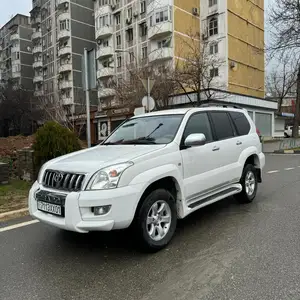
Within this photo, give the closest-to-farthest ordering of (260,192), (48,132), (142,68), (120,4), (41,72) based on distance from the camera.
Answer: (260,192), (48,132), (142,68), (120,4), (41,72)

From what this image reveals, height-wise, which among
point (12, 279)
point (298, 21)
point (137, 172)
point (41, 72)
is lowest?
point (12, 279)

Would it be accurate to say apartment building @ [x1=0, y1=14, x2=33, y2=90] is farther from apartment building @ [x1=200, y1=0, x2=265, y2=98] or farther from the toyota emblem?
the toyota emblem

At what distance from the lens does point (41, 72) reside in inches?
2507

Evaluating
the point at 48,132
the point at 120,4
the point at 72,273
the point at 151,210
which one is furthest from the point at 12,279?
the point at 120,4

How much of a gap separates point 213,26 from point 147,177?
37101 millimetres

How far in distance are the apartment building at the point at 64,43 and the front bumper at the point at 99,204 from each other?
47256 millimetres

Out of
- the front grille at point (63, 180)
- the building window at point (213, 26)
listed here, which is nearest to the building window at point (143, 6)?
the building window at point (213, 26)

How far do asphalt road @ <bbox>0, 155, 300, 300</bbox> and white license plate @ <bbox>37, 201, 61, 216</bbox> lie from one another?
59 centimetres

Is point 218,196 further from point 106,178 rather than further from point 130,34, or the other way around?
point 130,34

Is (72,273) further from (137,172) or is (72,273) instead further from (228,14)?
(228,14)

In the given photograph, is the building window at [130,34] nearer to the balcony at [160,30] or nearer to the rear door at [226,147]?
the balcony at [160,30]

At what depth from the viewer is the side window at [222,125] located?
543cm

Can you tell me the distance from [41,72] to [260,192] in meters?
63.6

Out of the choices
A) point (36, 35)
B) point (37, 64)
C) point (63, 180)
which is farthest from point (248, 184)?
point (36, 35)
